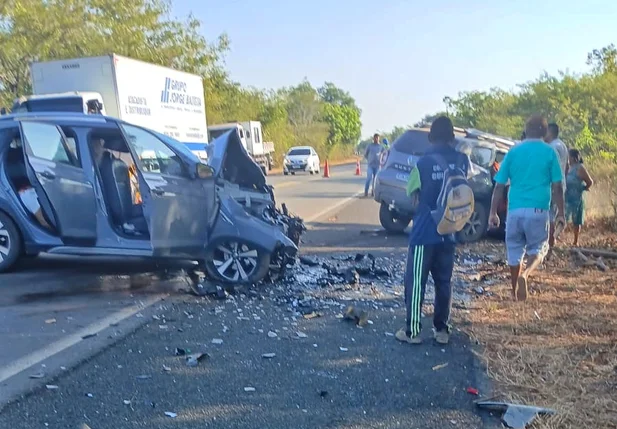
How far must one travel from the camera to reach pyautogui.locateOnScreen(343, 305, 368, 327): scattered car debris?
6.63m

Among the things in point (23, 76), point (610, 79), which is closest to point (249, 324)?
point (610, 79)

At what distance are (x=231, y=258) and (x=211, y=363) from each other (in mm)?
2806

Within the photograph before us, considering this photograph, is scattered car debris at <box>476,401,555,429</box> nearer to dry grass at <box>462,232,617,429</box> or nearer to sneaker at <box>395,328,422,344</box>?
dry grass at <box>462,232,617,429</box>

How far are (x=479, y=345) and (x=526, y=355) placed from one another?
0.45 metres

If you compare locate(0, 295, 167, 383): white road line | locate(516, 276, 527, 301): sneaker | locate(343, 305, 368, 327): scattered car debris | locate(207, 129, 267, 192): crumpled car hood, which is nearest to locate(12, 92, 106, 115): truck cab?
locate(207, 129, 267, 192): crumpled car hood

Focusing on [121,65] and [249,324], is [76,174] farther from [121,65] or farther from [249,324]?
[121,65]

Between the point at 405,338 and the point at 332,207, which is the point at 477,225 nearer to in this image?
the point at 332,207

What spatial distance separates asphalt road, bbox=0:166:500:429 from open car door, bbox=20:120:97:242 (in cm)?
65

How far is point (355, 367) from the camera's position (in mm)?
5383

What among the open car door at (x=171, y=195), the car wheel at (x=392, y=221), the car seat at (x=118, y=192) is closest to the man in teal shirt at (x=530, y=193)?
the open car door at (x=171, y=195)

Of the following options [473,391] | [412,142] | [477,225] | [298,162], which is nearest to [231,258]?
[473,391]

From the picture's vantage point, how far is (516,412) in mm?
4414

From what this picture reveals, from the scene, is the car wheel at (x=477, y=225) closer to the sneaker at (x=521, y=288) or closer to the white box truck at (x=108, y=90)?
the sneaker at (x=521, y=288)

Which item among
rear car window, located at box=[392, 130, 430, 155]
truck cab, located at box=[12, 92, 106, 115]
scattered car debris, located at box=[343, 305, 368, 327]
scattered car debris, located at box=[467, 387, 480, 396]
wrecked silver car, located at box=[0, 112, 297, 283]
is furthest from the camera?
truck cab, located at box=[12, 92, 106, 115]
